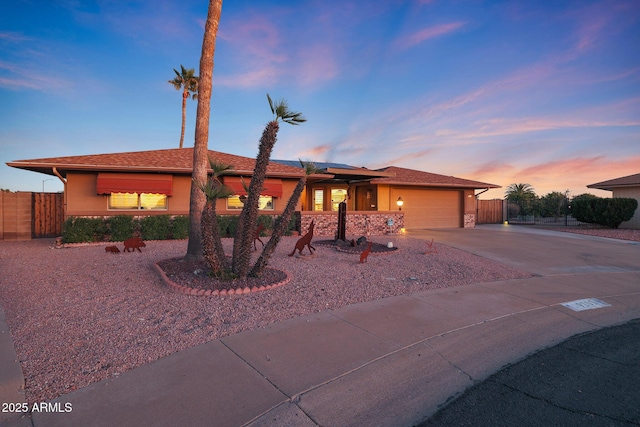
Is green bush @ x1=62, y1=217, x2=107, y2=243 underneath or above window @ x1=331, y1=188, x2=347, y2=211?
underneath

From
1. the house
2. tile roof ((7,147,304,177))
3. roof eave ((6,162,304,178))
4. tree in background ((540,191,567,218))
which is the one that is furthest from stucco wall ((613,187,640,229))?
roof eave ((6,162,304,178))

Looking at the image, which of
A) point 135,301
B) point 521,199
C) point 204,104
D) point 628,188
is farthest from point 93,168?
point 521,199

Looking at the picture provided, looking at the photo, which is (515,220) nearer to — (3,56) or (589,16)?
(589,16)

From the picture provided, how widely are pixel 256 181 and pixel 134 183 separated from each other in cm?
1042

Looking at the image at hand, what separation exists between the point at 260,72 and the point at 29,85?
954 centimetres

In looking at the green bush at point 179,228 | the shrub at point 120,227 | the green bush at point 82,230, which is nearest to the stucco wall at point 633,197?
the green bush at point 179,228

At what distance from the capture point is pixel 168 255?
32.1 feet

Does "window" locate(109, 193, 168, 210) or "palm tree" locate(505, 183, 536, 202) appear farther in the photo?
"palm tree" locate(505, 183, 536, 202)

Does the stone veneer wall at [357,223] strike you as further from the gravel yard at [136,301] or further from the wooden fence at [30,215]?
the wooden fence at [30,215]

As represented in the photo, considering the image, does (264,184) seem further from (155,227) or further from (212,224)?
(212,224)

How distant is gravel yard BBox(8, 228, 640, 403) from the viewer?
369cm

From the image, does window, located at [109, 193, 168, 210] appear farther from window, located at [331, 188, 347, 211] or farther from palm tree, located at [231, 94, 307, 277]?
window, located at [331, 188, 347, 211]

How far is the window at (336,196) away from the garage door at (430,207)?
3.34 metres

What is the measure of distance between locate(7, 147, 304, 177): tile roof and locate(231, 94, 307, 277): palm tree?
9113 mm
